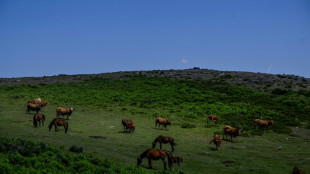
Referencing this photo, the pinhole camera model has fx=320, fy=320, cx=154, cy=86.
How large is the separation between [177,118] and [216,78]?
118 feet

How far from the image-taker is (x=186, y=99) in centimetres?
5850

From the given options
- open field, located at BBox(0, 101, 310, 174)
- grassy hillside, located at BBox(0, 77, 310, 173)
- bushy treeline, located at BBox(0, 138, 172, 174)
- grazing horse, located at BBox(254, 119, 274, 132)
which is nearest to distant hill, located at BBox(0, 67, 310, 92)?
grassy hillside, located at BBox(0, 77, 310, 173)

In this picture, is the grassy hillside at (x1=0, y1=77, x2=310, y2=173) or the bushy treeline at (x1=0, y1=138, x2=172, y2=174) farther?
the grassy hillside at (x1=0, y1=77, x2=310, y2=173)

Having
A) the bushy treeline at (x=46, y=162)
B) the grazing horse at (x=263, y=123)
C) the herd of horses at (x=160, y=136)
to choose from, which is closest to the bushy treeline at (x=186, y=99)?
the grazing horse at (x=263, y=123)

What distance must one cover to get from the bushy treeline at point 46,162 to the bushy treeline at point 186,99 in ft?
81.5

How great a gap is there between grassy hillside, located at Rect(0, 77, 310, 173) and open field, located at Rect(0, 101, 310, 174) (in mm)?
62

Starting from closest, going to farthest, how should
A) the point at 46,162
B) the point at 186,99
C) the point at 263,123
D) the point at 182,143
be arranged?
1. the point at 46,162
2. the point at 182,143
3. the point at 263,123
4. the point at 186,99

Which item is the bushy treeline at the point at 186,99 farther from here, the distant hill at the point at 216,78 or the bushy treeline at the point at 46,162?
the bushy treeline at the point at 46,162

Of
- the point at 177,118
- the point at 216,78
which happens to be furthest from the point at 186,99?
the point at 216,78

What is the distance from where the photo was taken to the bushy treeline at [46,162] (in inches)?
670

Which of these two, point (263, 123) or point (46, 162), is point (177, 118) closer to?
point (263, 123)

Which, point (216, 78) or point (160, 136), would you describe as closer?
point (160, 136)

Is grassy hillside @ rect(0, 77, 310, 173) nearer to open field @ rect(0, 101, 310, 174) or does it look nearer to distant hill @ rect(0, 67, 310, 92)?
open field @ rect(0, 101, 310, 174)

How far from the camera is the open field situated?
23688mm
